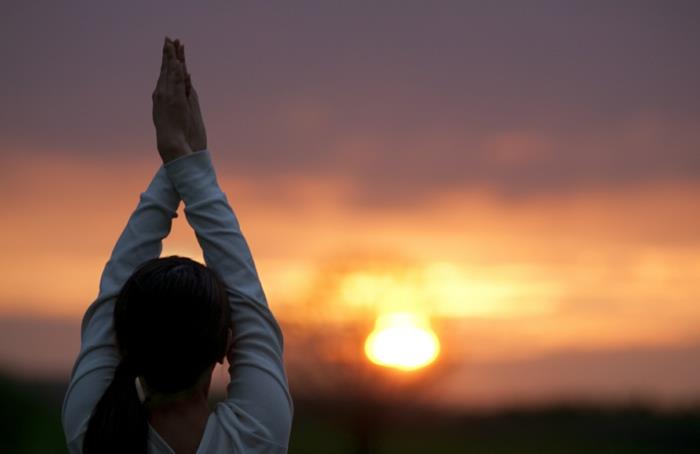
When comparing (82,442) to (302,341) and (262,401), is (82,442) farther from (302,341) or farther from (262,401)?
(302,341)

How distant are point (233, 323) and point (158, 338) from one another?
0.66ft

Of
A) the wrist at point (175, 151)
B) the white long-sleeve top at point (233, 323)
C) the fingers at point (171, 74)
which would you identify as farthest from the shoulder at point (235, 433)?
the fingers at point (171, 74)

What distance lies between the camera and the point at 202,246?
215 centimetres

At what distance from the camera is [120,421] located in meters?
1.99

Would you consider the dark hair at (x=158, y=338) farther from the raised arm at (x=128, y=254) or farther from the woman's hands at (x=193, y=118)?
the woman's hands at (x=193, y=118)

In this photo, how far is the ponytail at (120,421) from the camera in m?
1.99

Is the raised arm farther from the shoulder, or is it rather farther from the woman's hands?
the shoulder

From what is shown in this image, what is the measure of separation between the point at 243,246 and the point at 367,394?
38.5 meters

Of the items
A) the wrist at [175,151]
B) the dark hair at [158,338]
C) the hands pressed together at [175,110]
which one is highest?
the hands pressed together at [175,110]

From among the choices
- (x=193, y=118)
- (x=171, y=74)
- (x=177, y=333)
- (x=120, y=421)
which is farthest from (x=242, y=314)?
(x=171, y=74)

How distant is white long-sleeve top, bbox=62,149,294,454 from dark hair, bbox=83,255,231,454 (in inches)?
2.6

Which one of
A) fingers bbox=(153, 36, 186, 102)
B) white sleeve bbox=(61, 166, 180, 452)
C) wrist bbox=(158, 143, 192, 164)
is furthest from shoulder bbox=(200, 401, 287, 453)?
fingers bbox=(153, 36, 186, 102)

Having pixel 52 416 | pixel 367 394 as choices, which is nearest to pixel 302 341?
pixel 367 394

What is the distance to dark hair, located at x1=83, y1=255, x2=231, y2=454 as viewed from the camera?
195 centimetres
